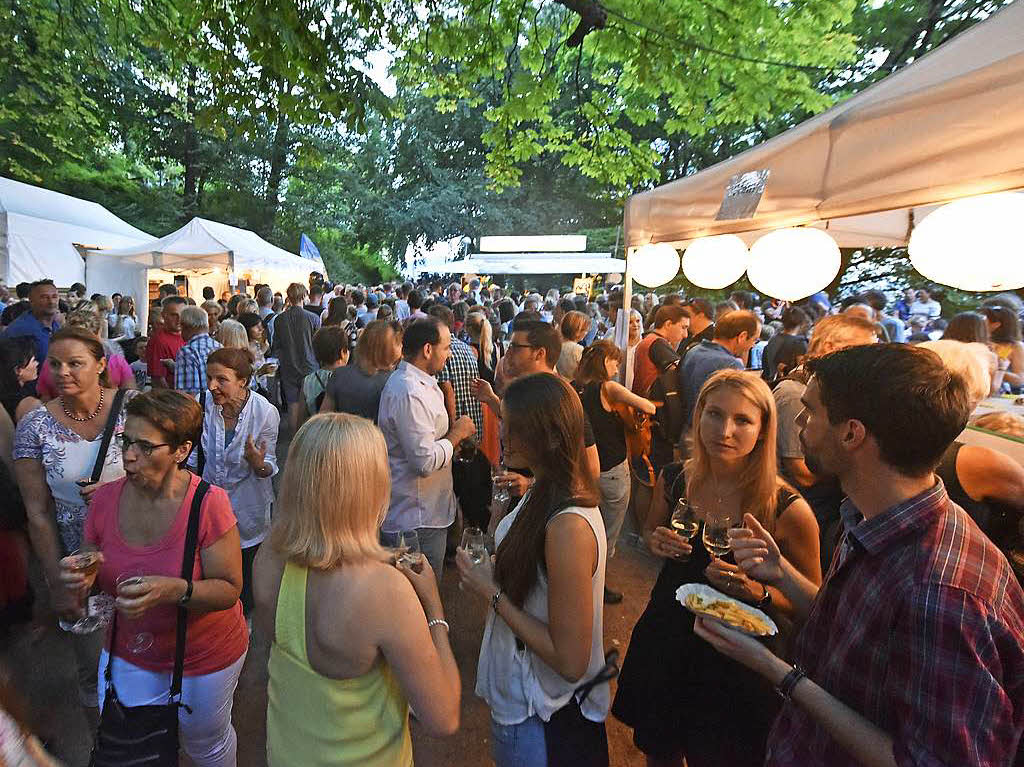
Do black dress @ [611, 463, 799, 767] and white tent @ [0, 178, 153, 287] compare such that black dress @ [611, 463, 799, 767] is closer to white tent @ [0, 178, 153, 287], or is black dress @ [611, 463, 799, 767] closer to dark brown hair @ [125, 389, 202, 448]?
dark brown hair @ [125, 389, 202, 448]

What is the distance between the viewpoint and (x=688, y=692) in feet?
6.66

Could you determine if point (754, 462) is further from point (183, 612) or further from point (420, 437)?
point (183, 612)

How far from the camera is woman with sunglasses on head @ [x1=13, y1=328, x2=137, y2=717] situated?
255 cm

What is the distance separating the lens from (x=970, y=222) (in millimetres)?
2258

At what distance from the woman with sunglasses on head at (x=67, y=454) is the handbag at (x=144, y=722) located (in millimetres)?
729

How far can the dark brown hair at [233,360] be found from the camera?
10.3 feet

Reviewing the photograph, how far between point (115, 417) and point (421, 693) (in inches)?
88.3

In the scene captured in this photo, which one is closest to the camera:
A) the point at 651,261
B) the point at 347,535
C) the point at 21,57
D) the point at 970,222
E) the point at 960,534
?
the point at 960,534

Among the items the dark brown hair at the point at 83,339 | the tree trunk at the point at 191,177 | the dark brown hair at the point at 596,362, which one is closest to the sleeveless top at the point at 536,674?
the dark brown hair at the point at 83,339

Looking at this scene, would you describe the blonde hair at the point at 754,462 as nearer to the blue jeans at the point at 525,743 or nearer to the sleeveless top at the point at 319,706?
the blue jeans at the point at 525,743

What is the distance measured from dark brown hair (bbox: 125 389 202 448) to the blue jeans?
162cm

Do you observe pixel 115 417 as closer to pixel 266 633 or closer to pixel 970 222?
pixel 266 633


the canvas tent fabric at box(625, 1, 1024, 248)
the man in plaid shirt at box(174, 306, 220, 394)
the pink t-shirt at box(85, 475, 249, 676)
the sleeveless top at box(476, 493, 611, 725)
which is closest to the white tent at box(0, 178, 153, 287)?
the man in plaid shirt at box(174, 306, 220, 394)

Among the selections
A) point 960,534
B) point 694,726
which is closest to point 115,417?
point 694,726
